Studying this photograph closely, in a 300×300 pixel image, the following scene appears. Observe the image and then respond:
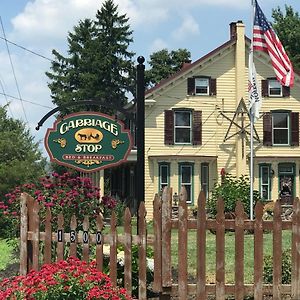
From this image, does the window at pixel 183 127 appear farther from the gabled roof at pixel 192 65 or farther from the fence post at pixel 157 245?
the fence post at pixel 157 245

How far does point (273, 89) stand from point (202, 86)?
355 cm

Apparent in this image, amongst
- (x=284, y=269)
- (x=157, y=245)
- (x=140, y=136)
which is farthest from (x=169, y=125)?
(x=157, y=245)

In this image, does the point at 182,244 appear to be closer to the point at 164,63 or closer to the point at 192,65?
the point at 192,65

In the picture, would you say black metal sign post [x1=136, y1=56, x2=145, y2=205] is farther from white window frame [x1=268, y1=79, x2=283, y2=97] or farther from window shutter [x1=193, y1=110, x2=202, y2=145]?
white window frame [x1=268, y1=79, x2=283, y2=97]

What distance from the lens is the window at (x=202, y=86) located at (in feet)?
99.2

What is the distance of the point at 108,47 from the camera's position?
58094mm

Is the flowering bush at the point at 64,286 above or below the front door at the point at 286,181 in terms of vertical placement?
below

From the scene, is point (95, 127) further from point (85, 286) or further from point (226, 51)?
point (226, 51)

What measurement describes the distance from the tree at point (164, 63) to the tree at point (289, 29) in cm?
931

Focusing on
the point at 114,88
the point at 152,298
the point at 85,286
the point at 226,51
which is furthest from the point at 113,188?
the point at 85,286

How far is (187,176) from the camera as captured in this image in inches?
1198

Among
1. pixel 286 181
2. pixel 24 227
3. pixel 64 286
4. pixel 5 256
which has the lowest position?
pixel 5 256

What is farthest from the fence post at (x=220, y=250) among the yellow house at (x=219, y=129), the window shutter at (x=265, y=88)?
the window shutter at (x=265, y=88)

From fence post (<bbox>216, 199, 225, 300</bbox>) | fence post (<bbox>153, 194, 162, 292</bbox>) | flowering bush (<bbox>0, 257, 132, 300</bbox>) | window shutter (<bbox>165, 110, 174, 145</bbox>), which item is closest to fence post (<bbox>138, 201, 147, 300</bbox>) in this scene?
fence post (<bbox>153, 194, 162, 292</bbox>)
